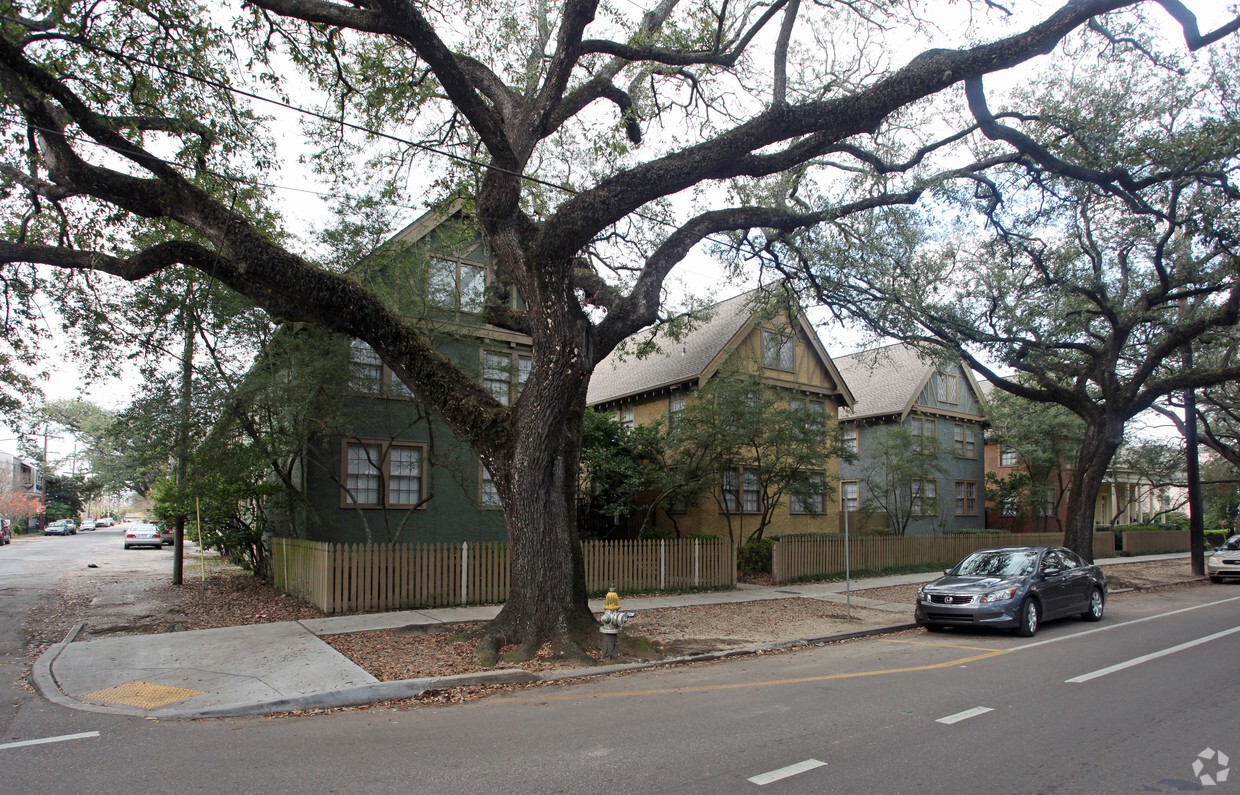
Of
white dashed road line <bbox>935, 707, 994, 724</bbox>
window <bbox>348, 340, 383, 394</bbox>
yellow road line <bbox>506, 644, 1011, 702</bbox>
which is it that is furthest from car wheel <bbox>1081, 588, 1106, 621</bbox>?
window <bbox>348, 340, 383, 394</bbox>

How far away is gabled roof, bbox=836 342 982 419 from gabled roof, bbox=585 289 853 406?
13.5 feet

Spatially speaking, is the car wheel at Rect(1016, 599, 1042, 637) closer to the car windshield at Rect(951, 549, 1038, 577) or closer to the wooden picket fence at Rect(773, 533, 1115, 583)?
the car windshield at Rect(951, 549, 1038, 577)

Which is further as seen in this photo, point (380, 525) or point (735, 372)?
point (735, 372)

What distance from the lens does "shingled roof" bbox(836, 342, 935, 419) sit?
30175 millimetres

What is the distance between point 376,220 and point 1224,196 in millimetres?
17589

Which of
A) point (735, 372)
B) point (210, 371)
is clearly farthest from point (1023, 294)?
point (210, 371)

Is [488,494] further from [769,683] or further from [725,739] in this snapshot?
[725,739]

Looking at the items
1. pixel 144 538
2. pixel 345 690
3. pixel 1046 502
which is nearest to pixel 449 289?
pixel 345 690

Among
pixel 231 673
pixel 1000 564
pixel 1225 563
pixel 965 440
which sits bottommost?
pixel 1225 563

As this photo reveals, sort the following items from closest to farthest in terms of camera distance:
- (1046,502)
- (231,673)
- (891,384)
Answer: (231,673) → (891,384) → (1046,502)

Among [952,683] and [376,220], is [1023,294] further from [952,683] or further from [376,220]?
[376,220]

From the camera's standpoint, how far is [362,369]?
599 inches

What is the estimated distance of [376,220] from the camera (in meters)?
13.7

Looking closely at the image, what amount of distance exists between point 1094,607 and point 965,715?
9337mm
